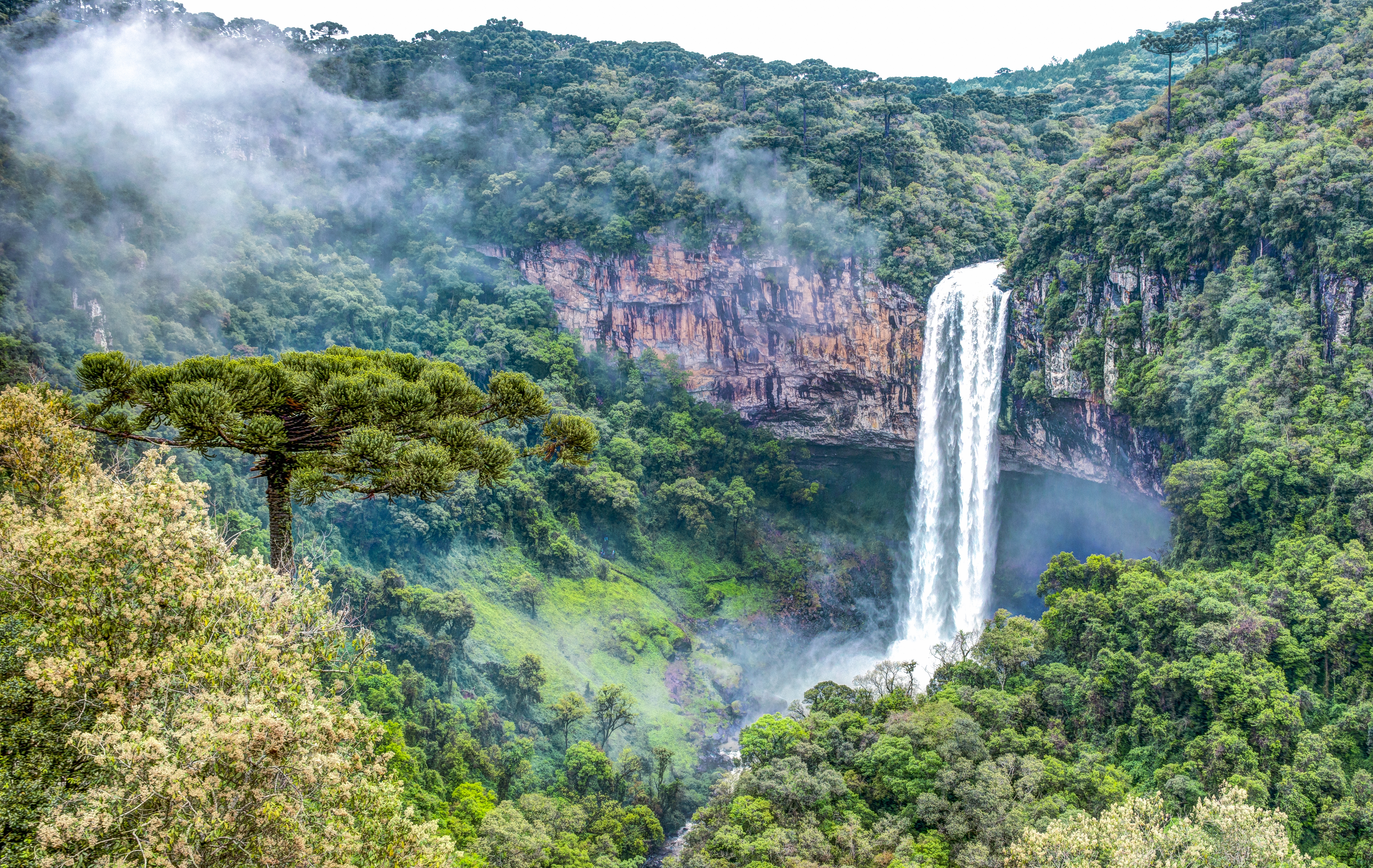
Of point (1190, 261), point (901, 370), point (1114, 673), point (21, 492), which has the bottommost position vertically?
point (1114, 673)

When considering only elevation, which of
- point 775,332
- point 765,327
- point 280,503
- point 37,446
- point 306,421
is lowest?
point 775,332

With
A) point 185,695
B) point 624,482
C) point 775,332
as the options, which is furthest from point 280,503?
point 775,332

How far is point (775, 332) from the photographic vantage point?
42.1 metres

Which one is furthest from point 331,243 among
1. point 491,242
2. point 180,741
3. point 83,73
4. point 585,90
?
point 180,741

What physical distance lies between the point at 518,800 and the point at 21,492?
18132 mm

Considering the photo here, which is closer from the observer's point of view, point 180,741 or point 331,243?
point 180,741

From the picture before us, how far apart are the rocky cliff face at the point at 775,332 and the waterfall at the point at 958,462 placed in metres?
1.16

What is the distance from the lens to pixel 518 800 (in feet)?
85.7

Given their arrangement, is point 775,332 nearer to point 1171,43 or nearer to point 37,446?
point 1171,43

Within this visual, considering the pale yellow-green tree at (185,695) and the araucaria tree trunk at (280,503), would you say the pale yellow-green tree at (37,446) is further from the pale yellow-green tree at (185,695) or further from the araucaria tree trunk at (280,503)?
the araucaria tree trunk at (280,503)

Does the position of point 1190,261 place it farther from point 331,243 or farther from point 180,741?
point 331,243

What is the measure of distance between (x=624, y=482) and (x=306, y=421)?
28.9m

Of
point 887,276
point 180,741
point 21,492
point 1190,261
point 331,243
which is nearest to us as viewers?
point 180,741

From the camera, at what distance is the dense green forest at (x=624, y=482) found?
847 centimetres
